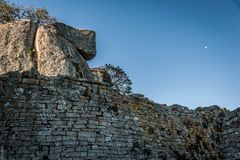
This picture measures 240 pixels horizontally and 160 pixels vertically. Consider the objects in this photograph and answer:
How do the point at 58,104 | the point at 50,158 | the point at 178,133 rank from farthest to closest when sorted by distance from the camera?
the point at 178,133
the point at 58,104
the point at 50,158

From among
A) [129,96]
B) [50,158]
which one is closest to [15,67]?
[129,96]

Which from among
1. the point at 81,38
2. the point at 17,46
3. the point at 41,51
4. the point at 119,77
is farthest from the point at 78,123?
the point at 119,77

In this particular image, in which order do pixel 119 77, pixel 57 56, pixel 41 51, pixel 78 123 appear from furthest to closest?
pixel 119 77, pixel 41 51, pixel 57 56, pixel 78 123

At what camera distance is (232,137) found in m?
13.9

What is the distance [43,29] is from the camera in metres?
17.8

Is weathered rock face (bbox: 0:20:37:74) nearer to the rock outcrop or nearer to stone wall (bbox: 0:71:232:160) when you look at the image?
the rock outcrop

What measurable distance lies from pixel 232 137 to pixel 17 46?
34.9 ft

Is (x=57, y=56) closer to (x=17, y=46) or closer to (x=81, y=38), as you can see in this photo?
(x=17, y=46)

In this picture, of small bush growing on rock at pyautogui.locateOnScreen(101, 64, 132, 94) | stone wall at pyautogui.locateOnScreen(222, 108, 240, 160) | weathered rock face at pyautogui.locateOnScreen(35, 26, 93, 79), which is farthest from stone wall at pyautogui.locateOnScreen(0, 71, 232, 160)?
small bush growing on rock at pyautogui.locateOnScreen(101, 64, 132, 94)

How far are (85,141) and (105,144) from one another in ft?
2.31

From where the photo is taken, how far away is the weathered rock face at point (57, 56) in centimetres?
1603

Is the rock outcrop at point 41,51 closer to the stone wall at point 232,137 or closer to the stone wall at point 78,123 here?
the stone wall at point 78,123

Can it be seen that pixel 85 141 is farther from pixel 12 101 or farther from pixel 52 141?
pixel 12 101

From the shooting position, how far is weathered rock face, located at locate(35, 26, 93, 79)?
16.0m
